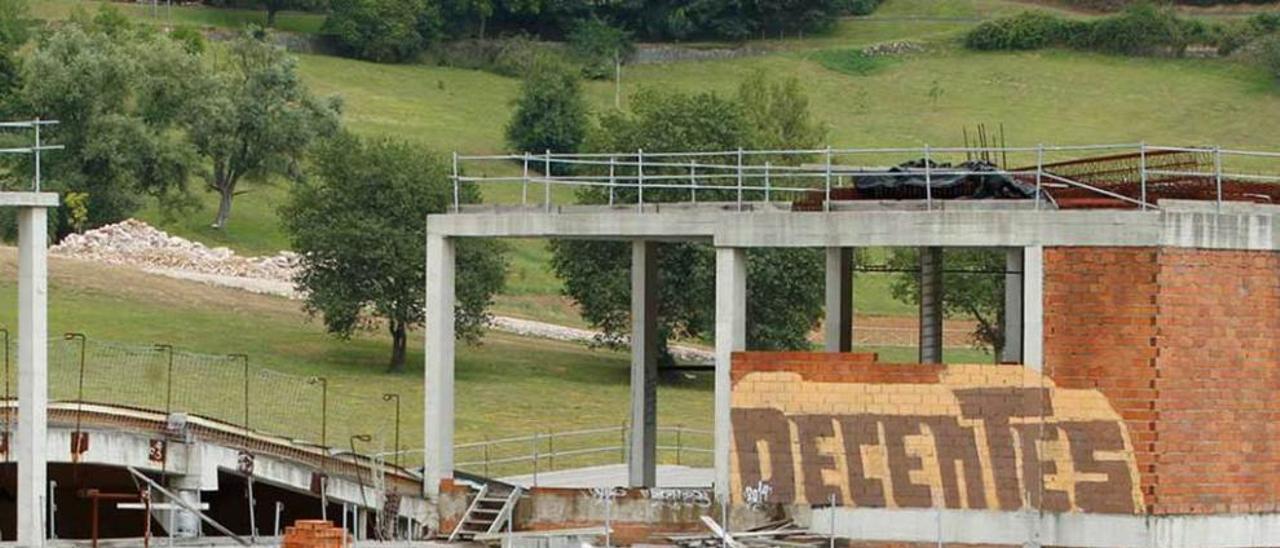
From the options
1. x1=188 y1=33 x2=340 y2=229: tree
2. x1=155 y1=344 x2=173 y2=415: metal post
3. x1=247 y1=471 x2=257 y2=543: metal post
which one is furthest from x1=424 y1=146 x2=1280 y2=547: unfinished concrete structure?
x1=188 y1=33 x2=340 y2=229: tree

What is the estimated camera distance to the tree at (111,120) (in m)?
122

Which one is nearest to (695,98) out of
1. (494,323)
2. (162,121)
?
(494,323)

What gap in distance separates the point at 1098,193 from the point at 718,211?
625 centimetres

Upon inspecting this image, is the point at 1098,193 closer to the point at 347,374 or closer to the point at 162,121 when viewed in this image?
the point at 347,374

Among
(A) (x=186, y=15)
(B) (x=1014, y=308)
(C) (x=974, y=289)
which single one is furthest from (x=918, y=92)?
(B) (x=1014, y=308)

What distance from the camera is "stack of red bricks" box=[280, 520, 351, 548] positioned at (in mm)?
49500

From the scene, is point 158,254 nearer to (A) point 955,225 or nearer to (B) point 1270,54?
(A) point 955,225

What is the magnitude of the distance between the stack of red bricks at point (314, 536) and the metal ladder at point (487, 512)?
8780mm

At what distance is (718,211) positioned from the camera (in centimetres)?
5862

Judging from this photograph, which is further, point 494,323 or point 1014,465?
point 494,323

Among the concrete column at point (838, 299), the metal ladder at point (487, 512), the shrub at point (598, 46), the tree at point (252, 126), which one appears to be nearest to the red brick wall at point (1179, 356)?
the concrete column at point (838, 299)

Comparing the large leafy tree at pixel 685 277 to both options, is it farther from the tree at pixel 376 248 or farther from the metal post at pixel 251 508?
the metal post at pixel 251 508

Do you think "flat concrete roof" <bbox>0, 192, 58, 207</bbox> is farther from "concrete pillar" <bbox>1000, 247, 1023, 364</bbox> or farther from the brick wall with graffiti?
"concrete pillar" <bbox>1000, 247, 1023, 364</bbox>

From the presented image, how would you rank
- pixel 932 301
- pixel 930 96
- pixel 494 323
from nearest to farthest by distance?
pixel 932 301
pixel 494 323
pixel 930 96
